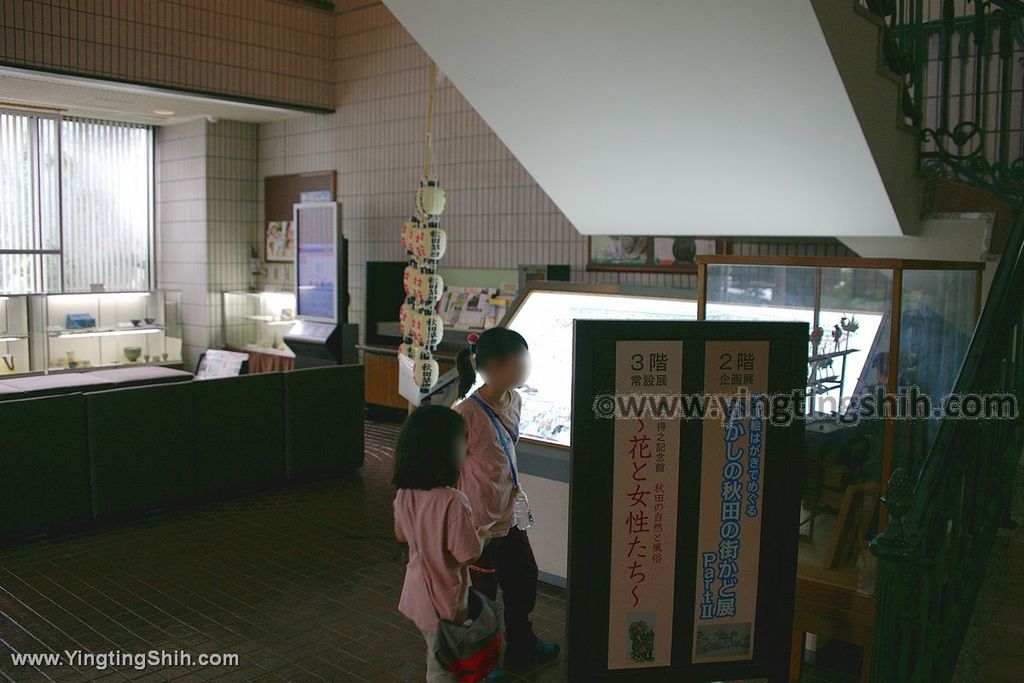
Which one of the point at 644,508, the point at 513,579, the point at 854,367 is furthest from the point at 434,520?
the point at 854,367

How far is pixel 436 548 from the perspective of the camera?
8.98ft

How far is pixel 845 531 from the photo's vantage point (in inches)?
134

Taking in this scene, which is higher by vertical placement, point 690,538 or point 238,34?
point 238,34

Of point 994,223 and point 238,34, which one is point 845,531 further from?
point 238,34

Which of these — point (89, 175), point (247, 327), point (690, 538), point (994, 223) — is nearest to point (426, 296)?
point (994, 223)

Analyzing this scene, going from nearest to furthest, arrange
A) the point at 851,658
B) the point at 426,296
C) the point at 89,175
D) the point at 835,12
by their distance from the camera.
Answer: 1. the point at 835,12
2. the point at 851,658
3. the point at 426,296
4. the point at 89,175

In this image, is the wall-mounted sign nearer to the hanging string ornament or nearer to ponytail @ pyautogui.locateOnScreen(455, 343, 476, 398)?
ponytail @ pyautogui.locateOnScreen(455, 343, 476, 398)

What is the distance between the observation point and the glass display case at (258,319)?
11078 mm

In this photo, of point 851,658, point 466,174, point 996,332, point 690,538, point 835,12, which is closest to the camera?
point 690,538

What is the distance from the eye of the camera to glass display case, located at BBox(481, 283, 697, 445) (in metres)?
4.52

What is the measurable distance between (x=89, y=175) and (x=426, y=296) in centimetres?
672

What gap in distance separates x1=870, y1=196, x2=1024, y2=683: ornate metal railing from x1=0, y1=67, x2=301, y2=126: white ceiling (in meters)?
7.69

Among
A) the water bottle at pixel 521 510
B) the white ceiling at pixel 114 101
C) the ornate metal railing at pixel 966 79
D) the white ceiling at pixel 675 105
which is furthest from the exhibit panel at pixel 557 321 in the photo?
the white ceiling at pixel 114 101

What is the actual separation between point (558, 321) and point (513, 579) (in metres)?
1.54
